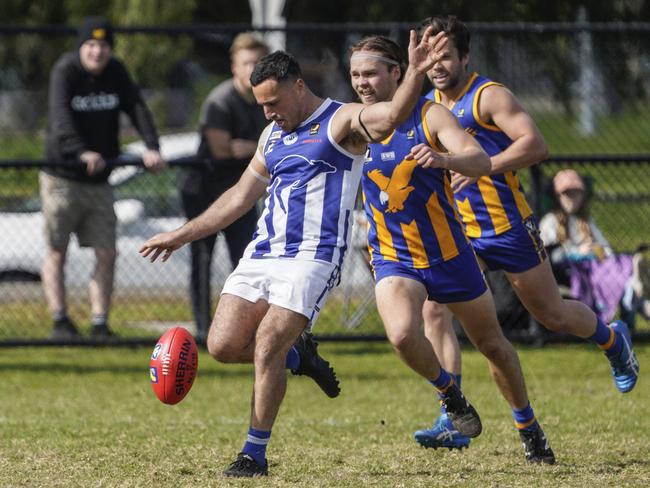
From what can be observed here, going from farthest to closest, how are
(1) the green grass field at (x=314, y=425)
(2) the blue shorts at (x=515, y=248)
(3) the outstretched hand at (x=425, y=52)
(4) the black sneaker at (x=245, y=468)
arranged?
(2) the blue shorts at (x=515, y=248) < (1) the green grass field at (x=314, y=425) < (4) the black sneaker at (x=245, y=468) < (3) the outstretched hand at (x=425, y=52)

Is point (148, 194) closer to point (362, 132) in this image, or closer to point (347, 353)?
point (347, 353)

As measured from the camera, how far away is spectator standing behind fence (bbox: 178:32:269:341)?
973cm

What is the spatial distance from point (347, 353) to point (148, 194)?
203cm

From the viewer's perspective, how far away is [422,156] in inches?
213

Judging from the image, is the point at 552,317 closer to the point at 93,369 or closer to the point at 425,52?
the point at 425,52

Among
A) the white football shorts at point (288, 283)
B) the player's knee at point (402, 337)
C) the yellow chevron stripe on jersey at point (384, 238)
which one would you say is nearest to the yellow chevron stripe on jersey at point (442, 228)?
the yellow chevron stripe on jersey at point (384, 238)

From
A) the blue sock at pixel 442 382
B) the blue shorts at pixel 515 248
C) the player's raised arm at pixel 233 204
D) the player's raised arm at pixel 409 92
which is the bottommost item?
the blue sock at pixel 442 382

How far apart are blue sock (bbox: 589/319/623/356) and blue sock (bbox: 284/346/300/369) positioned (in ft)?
5.77

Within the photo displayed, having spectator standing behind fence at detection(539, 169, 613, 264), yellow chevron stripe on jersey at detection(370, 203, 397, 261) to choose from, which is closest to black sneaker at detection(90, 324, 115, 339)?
spectator standing behind fence at detection(539, 169, 613, 264)

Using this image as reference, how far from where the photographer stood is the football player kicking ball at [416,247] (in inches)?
241

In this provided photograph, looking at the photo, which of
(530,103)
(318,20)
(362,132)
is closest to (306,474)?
(362,132)

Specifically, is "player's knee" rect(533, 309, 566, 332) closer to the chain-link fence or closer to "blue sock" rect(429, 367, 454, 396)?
"blue sock" rect(429, 367, 454, 396)

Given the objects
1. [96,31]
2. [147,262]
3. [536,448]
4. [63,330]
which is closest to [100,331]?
[63,330]

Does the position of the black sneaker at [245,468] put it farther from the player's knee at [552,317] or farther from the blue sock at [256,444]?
the player's knee at [552,317]
